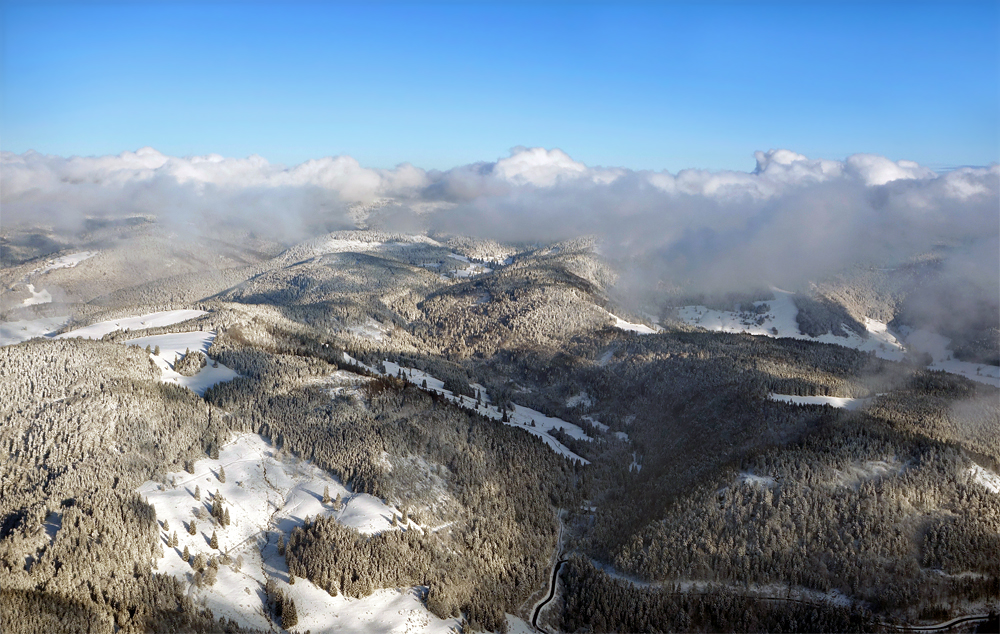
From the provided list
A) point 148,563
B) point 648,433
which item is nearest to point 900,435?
point 648,433

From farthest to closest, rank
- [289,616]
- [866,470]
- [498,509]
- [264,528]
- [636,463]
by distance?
[636,463] → [498,509] → [866,470] → [264,528] → [289,616]

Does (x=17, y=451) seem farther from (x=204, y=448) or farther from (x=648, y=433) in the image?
(x=648, y=433)

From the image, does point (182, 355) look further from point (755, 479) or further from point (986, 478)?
point (986, 478)

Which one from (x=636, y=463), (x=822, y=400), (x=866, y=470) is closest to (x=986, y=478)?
(x=866, y=470)

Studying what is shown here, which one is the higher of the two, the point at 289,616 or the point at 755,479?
the point at 755,479

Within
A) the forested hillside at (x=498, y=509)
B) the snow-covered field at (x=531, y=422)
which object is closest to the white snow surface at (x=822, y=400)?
the forested hillside at (x=498, y=509)
